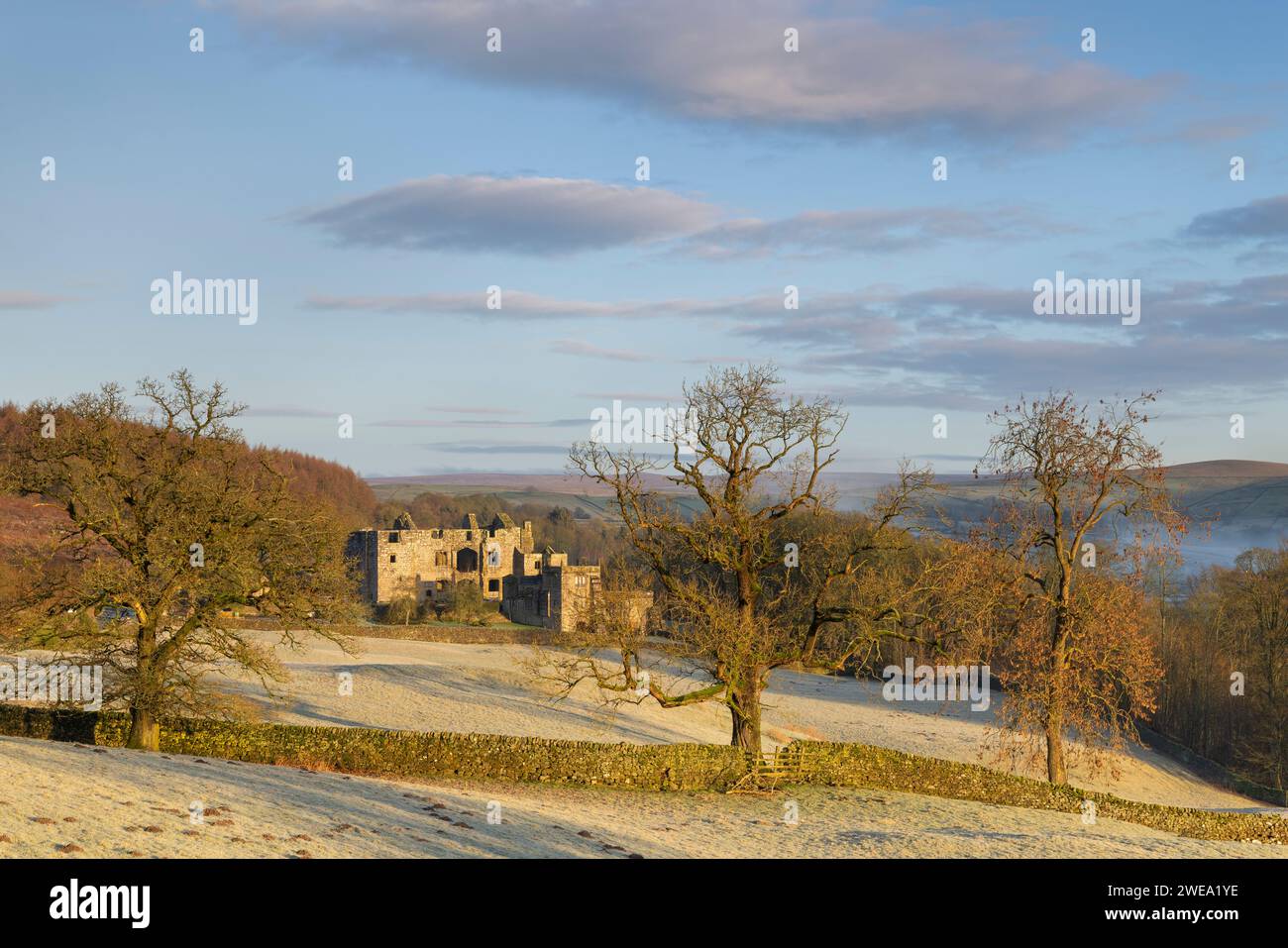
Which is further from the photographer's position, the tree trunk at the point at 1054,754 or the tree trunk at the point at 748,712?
the tree trunk at the point at 1054,754

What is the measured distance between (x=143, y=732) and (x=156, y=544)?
585cm

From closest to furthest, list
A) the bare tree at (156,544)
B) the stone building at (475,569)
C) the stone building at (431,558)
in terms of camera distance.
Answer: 1. the bare tree at (156,544)
2. the stone building at (475,569)
3. the stone building at (431,558)

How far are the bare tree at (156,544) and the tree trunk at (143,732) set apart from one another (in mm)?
29

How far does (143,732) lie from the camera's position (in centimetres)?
3238

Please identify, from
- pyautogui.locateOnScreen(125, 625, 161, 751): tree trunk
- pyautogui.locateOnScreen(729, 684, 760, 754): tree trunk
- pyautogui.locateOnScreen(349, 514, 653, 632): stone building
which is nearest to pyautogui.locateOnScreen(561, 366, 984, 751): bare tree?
pyautogui.locateOnScreen(729, 684, 760, 754): tree trunk

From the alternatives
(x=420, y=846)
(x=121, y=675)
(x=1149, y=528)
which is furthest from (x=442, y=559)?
(x=420, y=846)

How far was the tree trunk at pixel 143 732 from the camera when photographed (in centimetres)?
3228

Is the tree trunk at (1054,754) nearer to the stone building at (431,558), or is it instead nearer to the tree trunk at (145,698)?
the tree trunk at (145,698)

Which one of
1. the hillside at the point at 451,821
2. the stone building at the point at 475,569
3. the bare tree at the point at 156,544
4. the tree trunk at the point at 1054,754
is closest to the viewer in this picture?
the hillside at the point at 451,821

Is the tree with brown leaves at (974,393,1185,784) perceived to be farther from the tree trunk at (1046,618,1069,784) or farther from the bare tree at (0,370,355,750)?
the bare tree at (0,370,355,750)

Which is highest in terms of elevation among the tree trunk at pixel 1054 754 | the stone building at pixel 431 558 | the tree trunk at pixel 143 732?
the stone building at pixel 431 558

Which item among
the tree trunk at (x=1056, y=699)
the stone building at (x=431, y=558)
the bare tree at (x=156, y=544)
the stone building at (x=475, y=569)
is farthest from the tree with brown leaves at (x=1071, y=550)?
the stone building at (x=431, y=558)
